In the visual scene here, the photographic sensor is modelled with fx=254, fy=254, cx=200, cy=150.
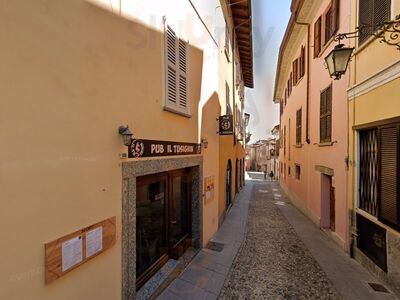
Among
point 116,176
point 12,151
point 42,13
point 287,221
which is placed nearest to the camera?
point 12,151

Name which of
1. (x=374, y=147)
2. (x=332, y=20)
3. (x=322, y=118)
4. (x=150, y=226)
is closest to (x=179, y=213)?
(x=150, y=226)

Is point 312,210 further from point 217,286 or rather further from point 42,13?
point 42,13

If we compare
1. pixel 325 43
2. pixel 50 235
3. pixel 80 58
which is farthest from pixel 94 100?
pixel 325 43

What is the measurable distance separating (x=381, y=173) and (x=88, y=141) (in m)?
5.84

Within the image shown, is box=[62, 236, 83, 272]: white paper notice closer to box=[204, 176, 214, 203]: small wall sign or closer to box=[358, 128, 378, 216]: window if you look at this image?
box=[204, 176, 214, 203]: small wall sign

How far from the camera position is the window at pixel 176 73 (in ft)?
16.0

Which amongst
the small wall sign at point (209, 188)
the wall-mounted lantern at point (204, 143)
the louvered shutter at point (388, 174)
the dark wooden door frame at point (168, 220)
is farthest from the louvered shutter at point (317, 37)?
the dark wooden door frame at point (168, 220)

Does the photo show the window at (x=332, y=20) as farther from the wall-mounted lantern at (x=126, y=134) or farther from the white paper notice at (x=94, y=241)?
the white paper notice at (x=94, y=241)

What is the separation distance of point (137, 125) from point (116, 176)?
0.87m

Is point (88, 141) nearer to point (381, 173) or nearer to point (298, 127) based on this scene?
point (381, 173)

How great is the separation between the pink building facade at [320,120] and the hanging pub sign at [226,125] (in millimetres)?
3416

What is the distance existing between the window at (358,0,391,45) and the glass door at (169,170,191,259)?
5.05 meters

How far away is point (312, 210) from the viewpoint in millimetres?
11289

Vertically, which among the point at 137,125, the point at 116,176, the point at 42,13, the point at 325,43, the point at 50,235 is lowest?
the point at 50,235
